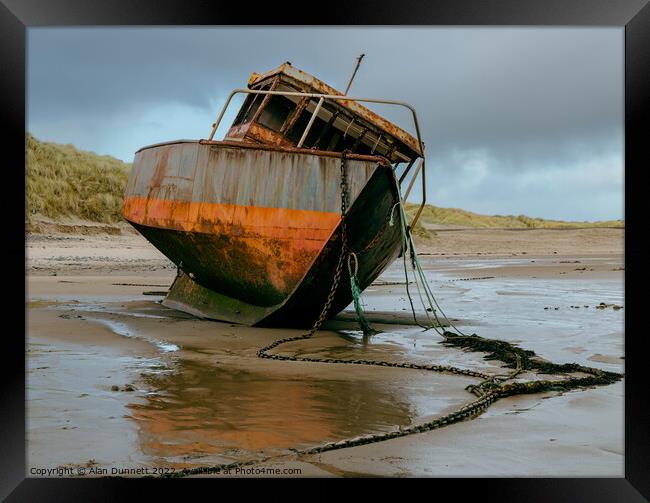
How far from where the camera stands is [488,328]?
8.40m

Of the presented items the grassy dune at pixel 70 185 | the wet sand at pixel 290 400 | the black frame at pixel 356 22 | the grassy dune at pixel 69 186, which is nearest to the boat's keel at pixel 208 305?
the wet sand at pixel 290 400

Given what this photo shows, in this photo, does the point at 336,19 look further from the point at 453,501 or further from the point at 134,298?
the point at 134,298

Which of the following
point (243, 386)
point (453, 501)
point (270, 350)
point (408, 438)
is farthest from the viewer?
point (270, 350)

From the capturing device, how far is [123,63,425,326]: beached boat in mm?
7004

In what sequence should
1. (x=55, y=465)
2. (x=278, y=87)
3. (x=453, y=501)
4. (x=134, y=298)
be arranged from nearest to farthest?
(x=453, y=501) < (x=55, y=465) < (x=278, y=87) < (x=134, y=298)

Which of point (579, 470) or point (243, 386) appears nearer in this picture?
point (579, 470)

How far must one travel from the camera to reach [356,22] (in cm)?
307

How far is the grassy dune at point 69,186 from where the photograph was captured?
27.6 meters

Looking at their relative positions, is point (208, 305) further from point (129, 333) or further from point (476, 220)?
point (476, 220)

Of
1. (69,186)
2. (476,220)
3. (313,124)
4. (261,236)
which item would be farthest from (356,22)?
(476,220)

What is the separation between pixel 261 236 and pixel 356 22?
430 cm

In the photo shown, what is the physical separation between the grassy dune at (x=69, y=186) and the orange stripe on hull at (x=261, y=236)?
1901 centimetres

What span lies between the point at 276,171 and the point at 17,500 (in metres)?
4.83

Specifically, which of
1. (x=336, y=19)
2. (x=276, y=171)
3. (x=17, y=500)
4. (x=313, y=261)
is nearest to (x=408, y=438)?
(x=17, y=500)
